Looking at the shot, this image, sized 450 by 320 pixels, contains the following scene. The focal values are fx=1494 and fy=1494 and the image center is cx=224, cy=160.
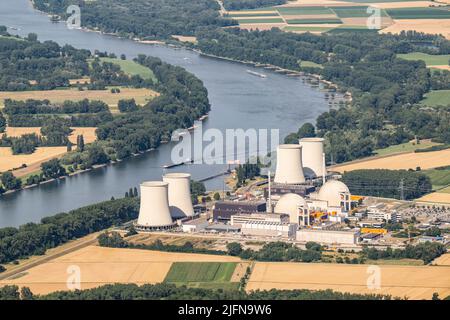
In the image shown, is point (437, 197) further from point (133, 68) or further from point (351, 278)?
point (133, 68)

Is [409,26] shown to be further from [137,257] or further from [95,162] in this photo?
[137,257]

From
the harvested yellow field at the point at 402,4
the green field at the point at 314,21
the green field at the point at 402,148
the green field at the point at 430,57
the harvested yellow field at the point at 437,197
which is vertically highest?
the harvested yellow field at the point at 402,4

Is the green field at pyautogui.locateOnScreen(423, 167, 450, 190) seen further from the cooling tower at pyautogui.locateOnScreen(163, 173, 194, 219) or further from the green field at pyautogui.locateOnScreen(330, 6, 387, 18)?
the green field at pyautogui.locateOnScreen(330, 6, 387, 18)

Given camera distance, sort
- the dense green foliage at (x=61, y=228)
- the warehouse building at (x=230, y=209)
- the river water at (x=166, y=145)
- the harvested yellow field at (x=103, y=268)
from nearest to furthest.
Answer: the harvested yellow field at (x=103, y=268) → the dense green foliage at (x=61, y=228) → the warehouse building at (x=230, y=209) → the river water at (x=166, y=145)

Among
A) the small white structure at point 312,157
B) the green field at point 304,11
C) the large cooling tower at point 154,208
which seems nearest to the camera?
the large cooling tower at point 154,208

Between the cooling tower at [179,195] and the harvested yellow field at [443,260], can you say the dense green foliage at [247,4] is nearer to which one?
the cooling tower at [179,195]

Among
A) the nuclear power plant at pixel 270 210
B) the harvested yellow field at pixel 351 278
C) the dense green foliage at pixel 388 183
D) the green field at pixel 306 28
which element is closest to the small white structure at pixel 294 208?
the nuclear power plant at pixel 270 210

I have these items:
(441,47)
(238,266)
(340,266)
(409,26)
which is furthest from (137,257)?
(409,26)
